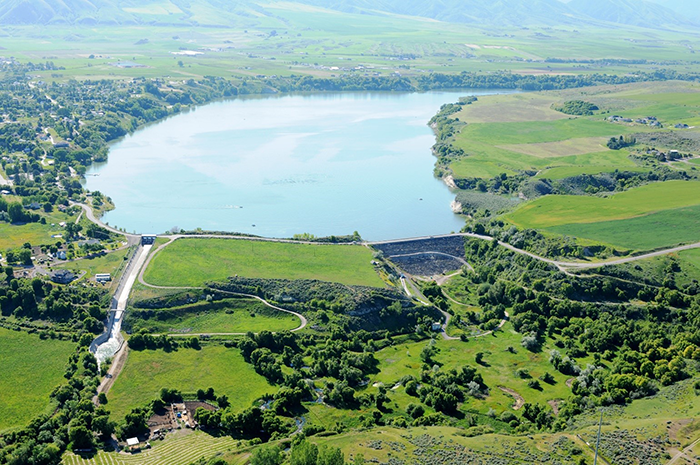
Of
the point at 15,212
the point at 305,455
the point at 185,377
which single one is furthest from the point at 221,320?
the point at 15,212

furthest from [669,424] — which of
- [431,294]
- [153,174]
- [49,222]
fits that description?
[153,174]

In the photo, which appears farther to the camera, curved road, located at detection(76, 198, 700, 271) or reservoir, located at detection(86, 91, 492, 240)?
reservoir, located at detection(86, 91, 492, 240)

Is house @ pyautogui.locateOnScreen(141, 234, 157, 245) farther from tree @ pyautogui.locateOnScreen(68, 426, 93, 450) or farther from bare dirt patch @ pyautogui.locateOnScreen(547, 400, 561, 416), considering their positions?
bare dirt patch @ pyautogui.locateOnScreen(547, 400, 561, 416)

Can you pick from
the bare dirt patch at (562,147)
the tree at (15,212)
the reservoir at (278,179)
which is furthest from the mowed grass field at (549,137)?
the tree at (15,212)

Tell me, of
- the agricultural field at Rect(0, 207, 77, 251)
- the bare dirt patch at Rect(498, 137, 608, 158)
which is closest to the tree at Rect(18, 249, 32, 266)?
the agricultural field at Rect(0, 207, 77, 251)

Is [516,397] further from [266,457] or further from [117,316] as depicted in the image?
[117,316]

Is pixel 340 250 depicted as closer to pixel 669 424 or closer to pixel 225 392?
pixel 225 392

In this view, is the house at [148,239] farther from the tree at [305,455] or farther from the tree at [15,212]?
the tree at [305,455]
